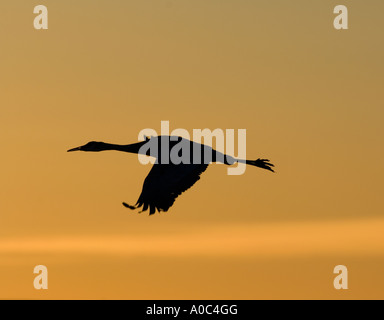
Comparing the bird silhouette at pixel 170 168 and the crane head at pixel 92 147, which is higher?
the crane head at pixel 92 147

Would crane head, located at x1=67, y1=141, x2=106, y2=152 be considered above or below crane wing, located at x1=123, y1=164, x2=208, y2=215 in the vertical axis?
above

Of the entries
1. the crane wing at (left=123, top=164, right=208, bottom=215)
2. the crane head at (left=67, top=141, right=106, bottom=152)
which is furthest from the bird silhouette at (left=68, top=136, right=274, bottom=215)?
the crane head at (left=67, top=141, right=106, bottom=152)

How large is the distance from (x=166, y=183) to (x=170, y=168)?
1.93ft

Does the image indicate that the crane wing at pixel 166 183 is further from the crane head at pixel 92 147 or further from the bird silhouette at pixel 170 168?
the crane head at pixel 92 147

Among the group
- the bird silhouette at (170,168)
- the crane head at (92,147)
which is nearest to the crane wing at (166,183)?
the bird silhouette at (170,168)

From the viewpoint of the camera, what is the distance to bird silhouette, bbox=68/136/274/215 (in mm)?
46781

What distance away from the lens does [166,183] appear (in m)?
47.2

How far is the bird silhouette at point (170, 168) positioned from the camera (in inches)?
1842

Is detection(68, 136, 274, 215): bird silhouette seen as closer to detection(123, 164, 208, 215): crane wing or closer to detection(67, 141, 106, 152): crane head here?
detection(123, 164, 208, 215): crane wing
